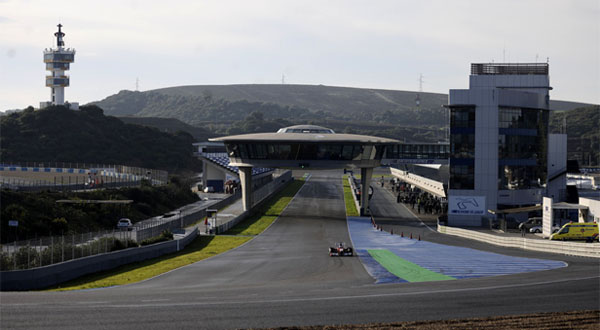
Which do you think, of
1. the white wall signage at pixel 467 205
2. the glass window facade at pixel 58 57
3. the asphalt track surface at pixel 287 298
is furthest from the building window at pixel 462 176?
the glass window facade at pixel 58 57

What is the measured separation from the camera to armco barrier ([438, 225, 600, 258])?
155 feet

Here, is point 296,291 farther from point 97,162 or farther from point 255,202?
point 97,162

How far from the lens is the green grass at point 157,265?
39.0 metres

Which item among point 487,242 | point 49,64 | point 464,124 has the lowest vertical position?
point 487,242

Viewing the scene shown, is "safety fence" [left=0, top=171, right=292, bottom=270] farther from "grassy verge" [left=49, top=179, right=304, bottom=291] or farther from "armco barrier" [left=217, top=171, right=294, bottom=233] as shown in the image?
"armco barrier" [left=217, top=171, right=294, bottom=233]

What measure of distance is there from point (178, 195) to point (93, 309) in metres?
81.0

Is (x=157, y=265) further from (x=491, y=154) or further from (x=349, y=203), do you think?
(x=349, y=203)

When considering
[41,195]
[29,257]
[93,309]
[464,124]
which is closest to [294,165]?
[464,124]

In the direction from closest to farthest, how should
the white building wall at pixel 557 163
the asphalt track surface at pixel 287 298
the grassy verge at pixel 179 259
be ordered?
the asphalt track surface at pixel 287 298 → the grassy verge at pixel 179 259 → the white building wall at pixel 557 163

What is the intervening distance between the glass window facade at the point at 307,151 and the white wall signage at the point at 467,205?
13.2 meters

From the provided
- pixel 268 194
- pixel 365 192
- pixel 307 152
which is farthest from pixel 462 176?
pixel 268 194

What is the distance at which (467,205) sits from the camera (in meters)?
81.5

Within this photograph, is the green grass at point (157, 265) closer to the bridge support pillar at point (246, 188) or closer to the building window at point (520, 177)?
the bridge support pillar at point (246, 188)

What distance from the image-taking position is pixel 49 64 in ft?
586
